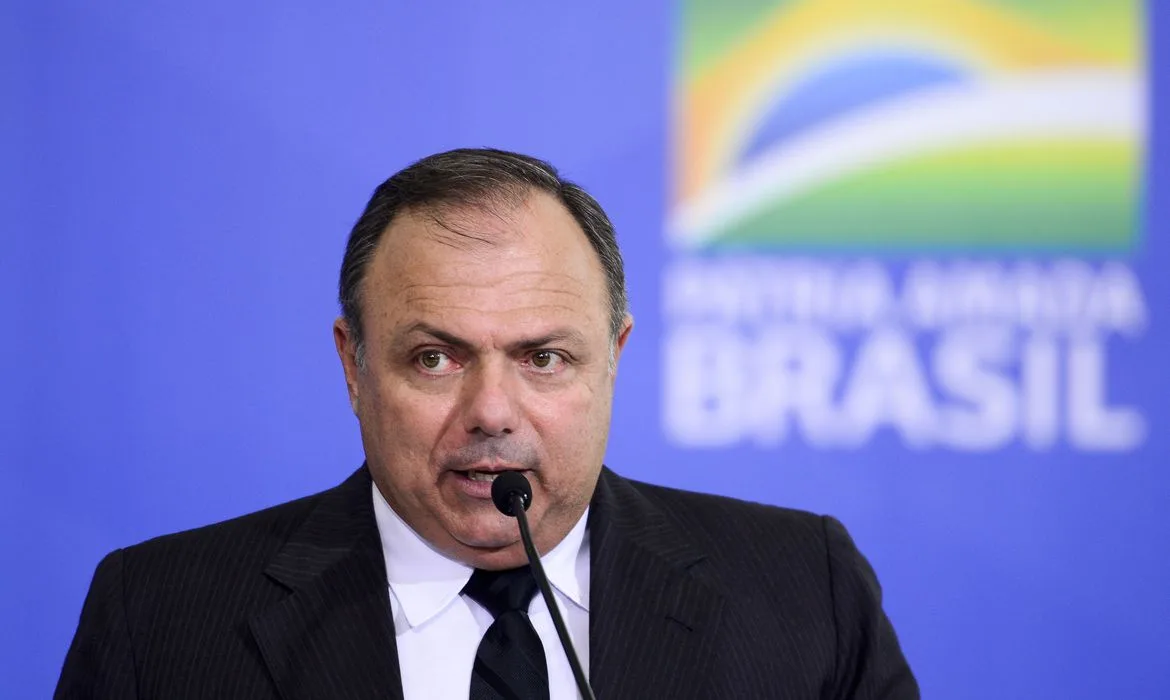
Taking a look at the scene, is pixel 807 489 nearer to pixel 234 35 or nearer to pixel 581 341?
pixel 581 341

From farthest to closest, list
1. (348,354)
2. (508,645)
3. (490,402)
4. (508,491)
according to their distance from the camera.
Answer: (348,354) → (508,645) → (490,402) → (508,491)

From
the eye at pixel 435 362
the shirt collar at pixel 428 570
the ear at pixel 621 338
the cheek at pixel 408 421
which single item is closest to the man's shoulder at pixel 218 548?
the shirt collar at pixel 428 570

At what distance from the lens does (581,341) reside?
178 centimetres

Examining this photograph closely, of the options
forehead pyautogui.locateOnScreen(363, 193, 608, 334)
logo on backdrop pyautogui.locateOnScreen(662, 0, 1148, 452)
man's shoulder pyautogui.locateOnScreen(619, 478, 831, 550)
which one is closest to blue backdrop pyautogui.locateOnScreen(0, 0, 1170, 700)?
logo on backdrop pyautogui.locateOnScreen(662, 0, 1148, 452)

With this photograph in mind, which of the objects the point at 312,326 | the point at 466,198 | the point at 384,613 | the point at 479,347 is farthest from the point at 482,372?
the point at 312,326

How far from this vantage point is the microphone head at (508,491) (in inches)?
61.5

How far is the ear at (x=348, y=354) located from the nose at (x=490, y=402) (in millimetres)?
223

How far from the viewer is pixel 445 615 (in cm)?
181

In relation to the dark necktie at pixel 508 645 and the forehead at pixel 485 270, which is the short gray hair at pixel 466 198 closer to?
the forehead at pixel 485 270

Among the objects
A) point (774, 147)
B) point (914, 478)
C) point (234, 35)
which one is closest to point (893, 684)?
point (914, 478)

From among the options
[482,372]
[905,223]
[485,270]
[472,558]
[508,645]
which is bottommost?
[508,645]

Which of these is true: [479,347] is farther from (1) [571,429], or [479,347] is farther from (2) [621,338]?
(2) [621,338]

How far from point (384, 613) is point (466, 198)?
54 centimetres

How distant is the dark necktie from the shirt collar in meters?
0.03
